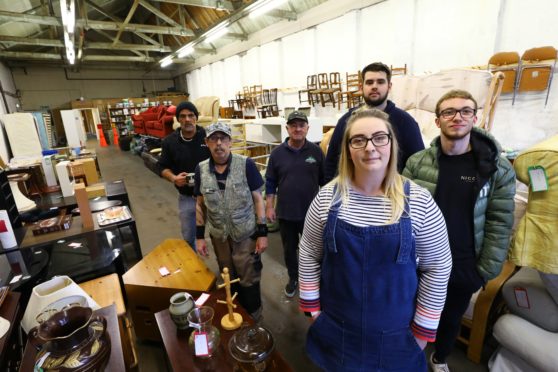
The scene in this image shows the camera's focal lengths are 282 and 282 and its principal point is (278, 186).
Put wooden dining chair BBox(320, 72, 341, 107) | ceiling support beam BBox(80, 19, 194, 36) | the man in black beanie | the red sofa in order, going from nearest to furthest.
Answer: the man in black beanie → wooden dining chair BBox(320, 72, 341, 107) → the red sofa → ceiling support beam BBox(80, 19, 194, 36)

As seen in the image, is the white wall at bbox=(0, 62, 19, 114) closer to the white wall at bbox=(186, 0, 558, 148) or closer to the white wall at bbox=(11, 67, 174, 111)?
the white wall at bbox=(11, 67, 174, 111)

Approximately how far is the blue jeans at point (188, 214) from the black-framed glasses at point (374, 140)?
192 centimetres

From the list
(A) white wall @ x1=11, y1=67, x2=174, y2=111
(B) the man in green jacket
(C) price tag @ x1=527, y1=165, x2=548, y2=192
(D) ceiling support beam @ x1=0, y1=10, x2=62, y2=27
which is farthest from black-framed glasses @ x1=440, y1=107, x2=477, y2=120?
(A) white wall @ x1=11, y1=67, x2=174, y2=111

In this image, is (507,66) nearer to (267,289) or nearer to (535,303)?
(535,303)

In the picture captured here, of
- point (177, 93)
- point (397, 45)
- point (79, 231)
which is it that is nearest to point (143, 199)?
point (79, 231)

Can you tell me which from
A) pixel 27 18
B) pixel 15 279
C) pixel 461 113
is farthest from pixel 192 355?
pixel 27 18

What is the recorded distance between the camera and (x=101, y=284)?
199 cm

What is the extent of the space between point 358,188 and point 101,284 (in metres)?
1.95

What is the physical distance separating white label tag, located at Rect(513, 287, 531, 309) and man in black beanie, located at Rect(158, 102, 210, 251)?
93.0 inches

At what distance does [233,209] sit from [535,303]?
178 centimetres

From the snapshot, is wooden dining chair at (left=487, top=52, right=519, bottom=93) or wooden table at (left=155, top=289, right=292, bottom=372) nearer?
wooden table at (left=155, top=289, right=292, bottom=372)

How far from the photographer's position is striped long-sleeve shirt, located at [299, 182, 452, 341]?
967mm

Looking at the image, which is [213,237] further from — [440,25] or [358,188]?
[440,25]

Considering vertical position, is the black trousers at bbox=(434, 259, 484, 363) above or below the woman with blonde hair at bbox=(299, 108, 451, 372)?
below
